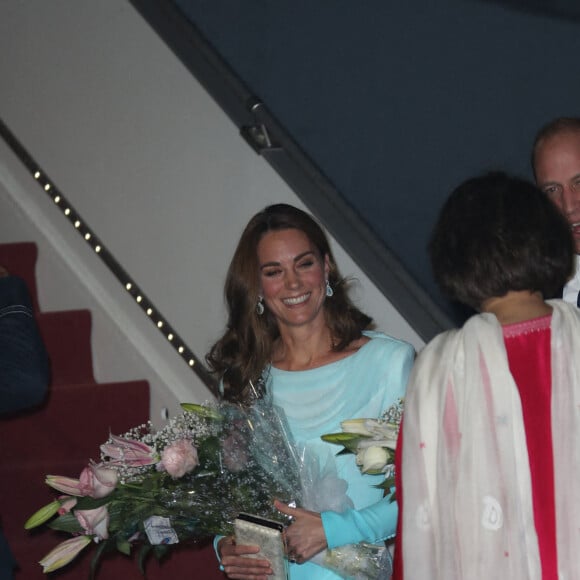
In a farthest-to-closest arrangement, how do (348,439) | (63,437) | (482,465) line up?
(63,437)
(348,439)
(482,465)

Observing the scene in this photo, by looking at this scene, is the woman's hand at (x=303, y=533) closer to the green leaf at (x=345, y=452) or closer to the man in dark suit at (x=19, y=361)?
the green leaf at (x=345, y=452)

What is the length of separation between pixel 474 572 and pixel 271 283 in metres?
1.19

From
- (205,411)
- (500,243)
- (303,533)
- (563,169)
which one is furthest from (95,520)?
(563,169)

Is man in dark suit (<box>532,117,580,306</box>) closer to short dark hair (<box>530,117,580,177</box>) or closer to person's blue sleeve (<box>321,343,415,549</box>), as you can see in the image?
short dark hair (<box>530,117,580,177</box>)

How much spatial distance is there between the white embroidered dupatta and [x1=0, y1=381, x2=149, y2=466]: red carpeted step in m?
2.18

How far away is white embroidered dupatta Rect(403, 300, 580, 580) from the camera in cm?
180

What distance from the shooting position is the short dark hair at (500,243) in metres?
1.87

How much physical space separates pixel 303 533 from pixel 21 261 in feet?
8.20

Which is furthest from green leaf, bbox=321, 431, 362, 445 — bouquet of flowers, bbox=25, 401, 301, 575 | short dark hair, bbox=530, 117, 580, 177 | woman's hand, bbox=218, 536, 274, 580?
short dark hair, bbox=530, 117, 580, 177

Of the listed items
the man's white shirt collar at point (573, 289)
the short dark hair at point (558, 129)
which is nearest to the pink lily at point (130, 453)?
the man's white shirt collar at point (573, 289)

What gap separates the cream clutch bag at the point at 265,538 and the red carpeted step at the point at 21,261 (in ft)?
7.83

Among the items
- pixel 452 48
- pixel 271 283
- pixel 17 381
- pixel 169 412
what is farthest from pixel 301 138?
pixel 17 381

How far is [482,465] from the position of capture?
1811 mm

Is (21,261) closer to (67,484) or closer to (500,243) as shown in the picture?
(67,484)
